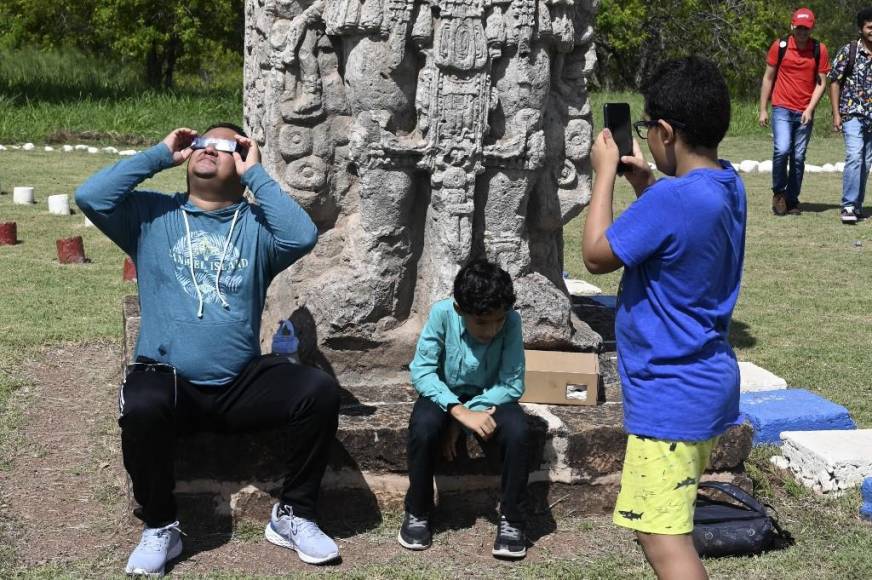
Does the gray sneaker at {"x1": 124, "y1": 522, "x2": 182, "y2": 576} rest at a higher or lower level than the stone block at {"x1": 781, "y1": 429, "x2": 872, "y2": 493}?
lower

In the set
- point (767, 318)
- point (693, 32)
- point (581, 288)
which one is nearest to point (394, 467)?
point (581, 288)

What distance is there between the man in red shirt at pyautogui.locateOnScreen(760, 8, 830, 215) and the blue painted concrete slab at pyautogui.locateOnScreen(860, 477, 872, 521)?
6623mm

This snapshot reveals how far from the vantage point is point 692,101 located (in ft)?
9.63

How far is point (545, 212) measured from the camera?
4.86 meters

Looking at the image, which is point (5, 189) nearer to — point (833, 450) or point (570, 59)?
point (570, 59)

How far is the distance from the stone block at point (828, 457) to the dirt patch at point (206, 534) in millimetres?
885

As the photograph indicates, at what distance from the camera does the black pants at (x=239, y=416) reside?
3.71 m

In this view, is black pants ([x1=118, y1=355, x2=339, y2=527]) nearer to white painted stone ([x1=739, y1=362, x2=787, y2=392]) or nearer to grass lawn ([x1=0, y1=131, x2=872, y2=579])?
grass lawn ([x1=0, y1=131, x2=872, y2=579])

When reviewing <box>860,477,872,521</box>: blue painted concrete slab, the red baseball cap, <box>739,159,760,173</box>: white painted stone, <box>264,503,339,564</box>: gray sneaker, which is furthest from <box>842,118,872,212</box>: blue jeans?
<box>264,503,339,564</box>: gray sneaker

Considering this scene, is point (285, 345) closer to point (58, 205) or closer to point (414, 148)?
point (414, 148)

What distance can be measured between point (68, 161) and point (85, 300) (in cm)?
755

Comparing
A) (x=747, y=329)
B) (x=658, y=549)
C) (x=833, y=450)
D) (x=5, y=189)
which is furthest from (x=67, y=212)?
(x=658, y=549)

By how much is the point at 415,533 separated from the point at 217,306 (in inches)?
39.3

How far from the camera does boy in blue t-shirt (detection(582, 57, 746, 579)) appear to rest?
2904mm
